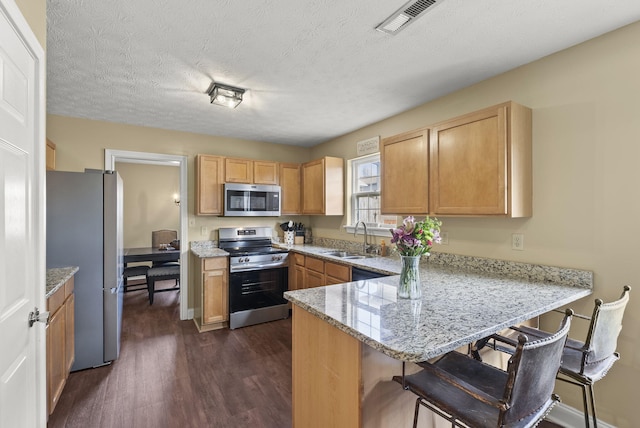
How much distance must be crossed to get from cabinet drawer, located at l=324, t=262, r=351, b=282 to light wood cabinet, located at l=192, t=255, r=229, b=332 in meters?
1.25

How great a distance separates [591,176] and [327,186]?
2.63 meters

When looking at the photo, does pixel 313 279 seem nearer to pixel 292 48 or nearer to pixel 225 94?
pixel 225 94

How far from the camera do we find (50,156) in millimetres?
3014

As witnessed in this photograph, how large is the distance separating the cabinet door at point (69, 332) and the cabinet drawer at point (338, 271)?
220cm

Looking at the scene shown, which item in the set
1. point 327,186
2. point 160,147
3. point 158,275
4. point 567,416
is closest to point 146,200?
point 158,275

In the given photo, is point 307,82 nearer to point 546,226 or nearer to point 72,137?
point 546,226

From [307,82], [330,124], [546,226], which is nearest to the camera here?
[546,226]

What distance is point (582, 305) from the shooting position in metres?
1.88

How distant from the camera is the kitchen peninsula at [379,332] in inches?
46.2

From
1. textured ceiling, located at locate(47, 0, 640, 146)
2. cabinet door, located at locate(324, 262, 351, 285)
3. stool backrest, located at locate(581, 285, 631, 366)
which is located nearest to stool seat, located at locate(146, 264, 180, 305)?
textured ceiling, located at locate(47, 0, 640, 146)

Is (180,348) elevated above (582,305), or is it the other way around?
(582,305)

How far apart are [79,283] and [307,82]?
254cm

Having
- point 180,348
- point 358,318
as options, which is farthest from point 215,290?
point 358,318

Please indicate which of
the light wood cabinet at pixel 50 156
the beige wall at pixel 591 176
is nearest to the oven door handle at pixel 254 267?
the light wood cabinet at pixel 50 156
